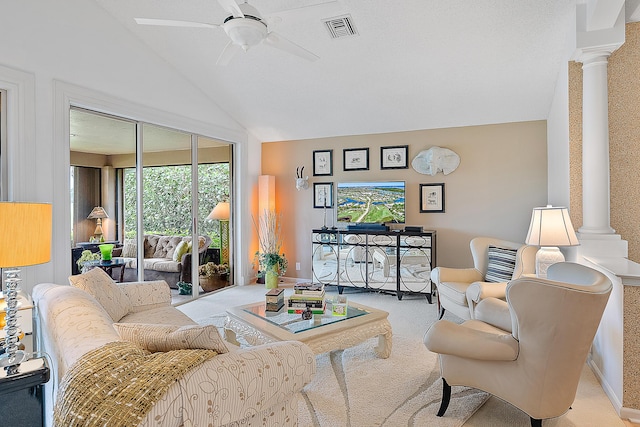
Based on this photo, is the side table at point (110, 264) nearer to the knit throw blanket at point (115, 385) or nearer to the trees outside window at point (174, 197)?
the trees outside window at point (174, 197)

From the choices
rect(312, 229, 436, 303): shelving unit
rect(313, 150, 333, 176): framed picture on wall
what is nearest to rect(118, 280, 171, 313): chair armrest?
rect(312, 229, 436, 303): shelving unit

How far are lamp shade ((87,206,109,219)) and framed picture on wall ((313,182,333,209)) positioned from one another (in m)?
2.88

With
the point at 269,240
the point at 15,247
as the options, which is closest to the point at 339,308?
the point at 15,247

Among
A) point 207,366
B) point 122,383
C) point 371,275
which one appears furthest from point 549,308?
point 371,275

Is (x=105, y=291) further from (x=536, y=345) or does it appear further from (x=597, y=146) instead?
(x=597, y=146)

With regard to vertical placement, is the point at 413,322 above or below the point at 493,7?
below

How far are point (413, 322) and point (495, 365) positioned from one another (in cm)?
198

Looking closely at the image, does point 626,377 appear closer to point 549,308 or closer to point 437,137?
point 549,308

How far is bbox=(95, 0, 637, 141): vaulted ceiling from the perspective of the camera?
10.7ft

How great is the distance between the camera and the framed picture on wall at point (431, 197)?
5.09 m

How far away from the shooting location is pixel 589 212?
3.09 m

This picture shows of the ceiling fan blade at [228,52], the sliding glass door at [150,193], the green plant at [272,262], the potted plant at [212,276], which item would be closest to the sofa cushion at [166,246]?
the sliding glass door at [150,193]

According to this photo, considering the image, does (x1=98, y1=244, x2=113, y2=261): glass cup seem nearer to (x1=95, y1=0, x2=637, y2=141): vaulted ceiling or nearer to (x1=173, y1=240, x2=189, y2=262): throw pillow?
(x1=173, y1=240, x2=189, y2=262): throw pillow

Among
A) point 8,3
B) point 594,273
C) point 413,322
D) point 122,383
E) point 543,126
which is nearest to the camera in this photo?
point 122,383
